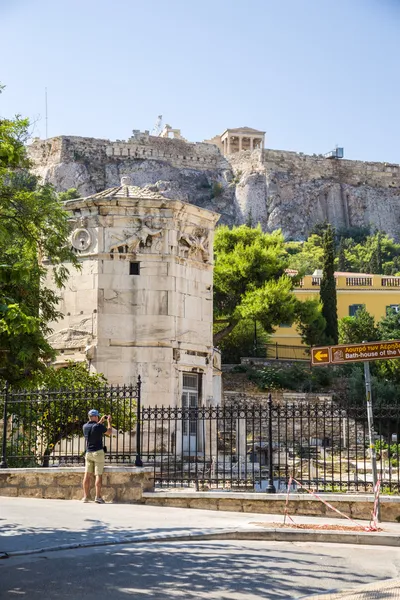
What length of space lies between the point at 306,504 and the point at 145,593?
5.85 meters

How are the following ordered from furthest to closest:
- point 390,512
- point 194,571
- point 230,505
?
point 230,505
point 390,512
point 194,571

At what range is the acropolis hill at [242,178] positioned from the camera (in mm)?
104438

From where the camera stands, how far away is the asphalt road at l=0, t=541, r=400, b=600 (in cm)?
811

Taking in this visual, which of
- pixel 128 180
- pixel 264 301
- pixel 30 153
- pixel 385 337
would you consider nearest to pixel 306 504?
pixel 128 180

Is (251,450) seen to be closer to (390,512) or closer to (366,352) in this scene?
(390,512)

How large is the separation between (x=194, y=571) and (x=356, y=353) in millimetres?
4640

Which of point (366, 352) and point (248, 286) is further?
point (248, 286)

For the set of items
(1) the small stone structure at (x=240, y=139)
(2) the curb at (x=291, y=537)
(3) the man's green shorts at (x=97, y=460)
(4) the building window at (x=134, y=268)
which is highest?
(1) the small stone structure at (x=240, y=139)

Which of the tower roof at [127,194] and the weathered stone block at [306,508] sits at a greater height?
the tower roof at [127,194]

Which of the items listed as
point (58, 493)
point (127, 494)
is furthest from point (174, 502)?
point (58, 493)

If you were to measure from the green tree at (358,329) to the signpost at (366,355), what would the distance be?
36.1 metres

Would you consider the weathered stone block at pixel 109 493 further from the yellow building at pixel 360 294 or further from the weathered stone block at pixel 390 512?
the yellow building at pixel 360 294

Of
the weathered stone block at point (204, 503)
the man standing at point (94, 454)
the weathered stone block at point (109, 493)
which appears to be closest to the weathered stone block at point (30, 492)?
the man standing at point (94, 454)

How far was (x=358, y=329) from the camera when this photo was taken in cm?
4916
